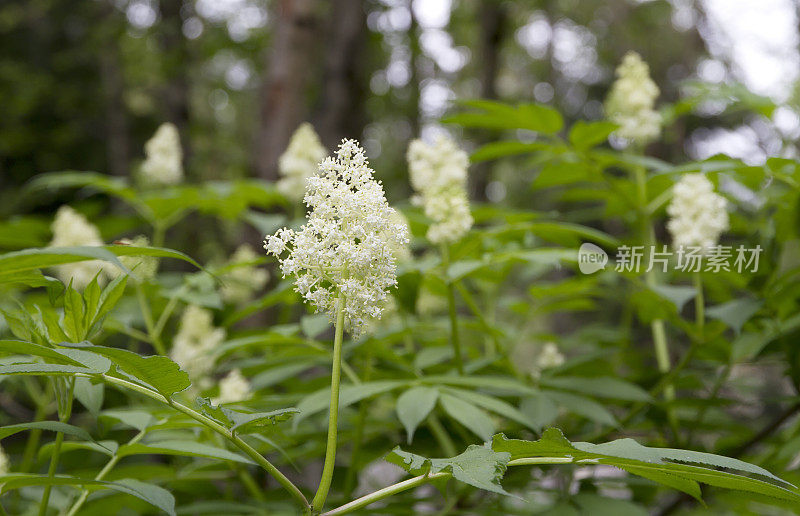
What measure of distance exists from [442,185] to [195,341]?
1485mm

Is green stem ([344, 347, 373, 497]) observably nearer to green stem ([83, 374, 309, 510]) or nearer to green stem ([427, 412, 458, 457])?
green stem ([427, 412, 458, 457])

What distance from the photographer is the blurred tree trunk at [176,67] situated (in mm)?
8070

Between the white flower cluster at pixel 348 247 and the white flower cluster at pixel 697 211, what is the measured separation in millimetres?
1696

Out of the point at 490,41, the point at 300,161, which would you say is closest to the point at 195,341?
the point at 300,161

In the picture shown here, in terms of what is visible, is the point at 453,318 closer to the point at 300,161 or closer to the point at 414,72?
the point at 300,161

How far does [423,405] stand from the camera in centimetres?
183

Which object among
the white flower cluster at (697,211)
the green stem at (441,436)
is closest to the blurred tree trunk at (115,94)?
the green stem at (441,436)

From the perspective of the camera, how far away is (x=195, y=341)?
320 cm

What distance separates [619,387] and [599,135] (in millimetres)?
970

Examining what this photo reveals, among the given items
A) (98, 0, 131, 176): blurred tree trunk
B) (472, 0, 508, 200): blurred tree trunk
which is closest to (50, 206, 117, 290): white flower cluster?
(98, 0, 131, 176): blurred tree trunk

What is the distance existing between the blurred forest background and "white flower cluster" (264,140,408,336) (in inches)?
80.9

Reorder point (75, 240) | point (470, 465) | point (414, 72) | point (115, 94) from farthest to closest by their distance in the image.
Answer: point (414, 72) < point (115, 94) < point (75, 240) < point (470, 465)

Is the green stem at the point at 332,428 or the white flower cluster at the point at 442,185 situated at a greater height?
the white flower cluster at the point at 442,185

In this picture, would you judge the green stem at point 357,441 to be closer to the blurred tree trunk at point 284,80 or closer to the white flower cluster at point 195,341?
the white flower cluster at point 195,341
